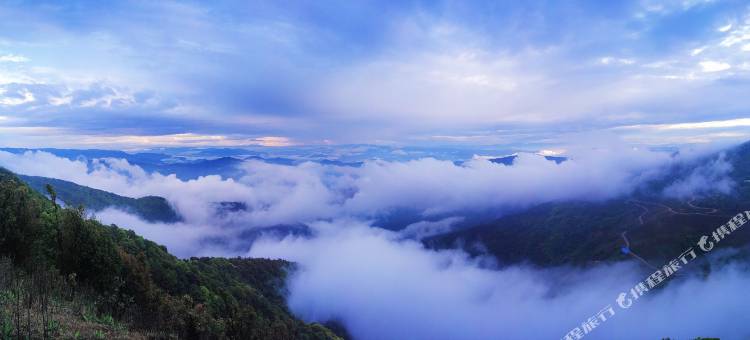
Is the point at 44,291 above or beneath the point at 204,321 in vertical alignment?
above

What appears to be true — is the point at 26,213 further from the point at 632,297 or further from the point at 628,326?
the point at 632,297

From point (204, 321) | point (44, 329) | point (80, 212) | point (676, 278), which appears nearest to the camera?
point (44, 329)

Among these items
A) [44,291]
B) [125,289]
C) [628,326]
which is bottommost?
[628,326]

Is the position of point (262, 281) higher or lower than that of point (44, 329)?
lower

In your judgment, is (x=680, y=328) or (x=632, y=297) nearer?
(x=680, y=328)

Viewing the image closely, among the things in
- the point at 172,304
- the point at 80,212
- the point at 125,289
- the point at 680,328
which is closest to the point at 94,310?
the point at 172,304

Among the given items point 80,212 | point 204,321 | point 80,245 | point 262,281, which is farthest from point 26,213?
point 262,281

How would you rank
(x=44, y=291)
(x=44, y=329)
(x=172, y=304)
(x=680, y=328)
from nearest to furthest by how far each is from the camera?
(x=44, y=329) → (x=44, y=291) → (x=172, y=304) → (x=680, y=328)

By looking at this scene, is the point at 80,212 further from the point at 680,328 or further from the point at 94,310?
the point at 680,328

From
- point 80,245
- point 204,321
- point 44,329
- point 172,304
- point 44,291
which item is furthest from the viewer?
point 80,245
